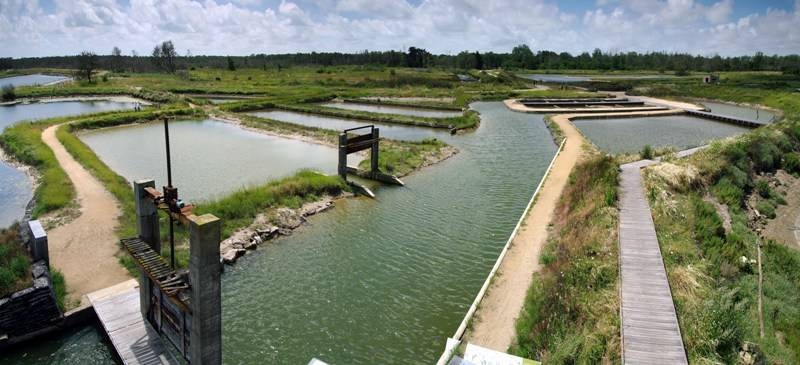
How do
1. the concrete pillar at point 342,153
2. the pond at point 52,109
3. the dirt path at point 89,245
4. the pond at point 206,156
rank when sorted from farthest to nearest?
the pond at point 52,109
the pond at point 206,156
the concrete pillar at point 342,153
the dirt path at point 89,245

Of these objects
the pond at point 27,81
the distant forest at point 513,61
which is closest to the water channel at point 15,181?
the pond at point 27,81

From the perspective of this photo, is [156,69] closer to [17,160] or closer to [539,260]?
[17,160]

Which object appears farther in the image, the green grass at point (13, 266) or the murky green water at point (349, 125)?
the murky green water at point (349, 125)

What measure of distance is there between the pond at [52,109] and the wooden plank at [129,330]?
134 ft

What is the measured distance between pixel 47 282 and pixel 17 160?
22.3 m

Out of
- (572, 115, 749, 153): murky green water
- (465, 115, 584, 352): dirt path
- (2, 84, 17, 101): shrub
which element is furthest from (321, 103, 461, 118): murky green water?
(2, 84, 17, 101): shrub

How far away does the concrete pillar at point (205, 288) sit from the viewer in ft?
28.5

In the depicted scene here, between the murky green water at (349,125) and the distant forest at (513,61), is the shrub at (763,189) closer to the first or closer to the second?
the murky green water at (349,125)

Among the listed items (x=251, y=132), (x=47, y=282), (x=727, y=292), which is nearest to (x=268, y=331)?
(x=47, y=282)

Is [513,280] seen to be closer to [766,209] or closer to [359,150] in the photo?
[359,150]

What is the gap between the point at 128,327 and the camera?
12.0 meters

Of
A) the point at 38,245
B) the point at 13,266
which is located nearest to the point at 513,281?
the point at 38,245

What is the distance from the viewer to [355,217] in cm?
2112

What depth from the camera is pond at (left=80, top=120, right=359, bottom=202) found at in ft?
82.3
